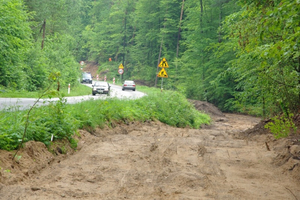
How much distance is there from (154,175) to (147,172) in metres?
0.30

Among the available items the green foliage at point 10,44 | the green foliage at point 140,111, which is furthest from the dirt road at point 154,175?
the green foliage at point 10,44

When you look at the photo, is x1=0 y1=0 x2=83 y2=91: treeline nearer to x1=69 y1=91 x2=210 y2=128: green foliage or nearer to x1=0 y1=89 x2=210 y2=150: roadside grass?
x1=0 y1=89 x2=210 y2=150: roadside grass

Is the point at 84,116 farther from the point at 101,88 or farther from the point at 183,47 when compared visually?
the point at 183,47

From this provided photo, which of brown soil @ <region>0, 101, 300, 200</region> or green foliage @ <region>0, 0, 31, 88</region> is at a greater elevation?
green foliage @ <region>0, 0, 31, 88</region>

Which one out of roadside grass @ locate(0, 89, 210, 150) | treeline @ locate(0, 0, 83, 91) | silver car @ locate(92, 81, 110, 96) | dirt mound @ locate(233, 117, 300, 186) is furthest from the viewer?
silver car @ locate(92, 81, 110, 96)

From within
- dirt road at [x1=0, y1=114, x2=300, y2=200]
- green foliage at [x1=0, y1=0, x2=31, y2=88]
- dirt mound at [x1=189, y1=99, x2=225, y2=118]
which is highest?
green foliage at [x1=0, y1=0, x2=31, y2=88]

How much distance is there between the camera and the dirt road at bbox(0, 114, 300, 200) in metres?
5.92

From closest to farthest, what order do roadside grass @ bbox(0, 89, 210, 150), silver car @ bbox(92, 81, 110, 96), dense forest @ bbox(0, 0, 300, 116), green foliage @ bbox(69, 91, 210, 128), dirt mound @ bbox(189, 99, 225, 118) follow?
roadside grass @ bbox(0, 89, 210, 150)
dense forest @ bbox(0, 0, 300, 116)
green foliage @ bbox(69, 91, 210, 128)
dirt mound @ bbox(189, 99, 225, 118)
silver car @ bbox(92, 81, 110, 96)

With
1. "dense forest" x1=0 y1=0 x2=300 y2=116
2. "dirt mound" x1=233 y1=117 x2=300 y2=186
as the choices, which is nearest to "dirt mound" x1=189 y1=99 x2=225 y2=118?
"dense forest" x1=0 y1=0 x2=300 y2=116

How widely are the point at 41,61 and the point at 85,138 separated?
19927mm

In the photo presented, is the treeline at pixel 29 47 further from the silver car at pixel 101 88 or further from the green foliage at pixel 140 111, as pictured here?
the green foliage at pixel 140 111

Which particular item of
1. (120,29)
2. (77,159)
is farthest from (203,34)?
(120,29)

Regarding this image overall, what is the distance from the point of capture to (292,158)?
8.83 metres

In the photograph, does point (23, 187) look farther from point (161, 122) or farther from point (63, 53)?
point (63, 53)
